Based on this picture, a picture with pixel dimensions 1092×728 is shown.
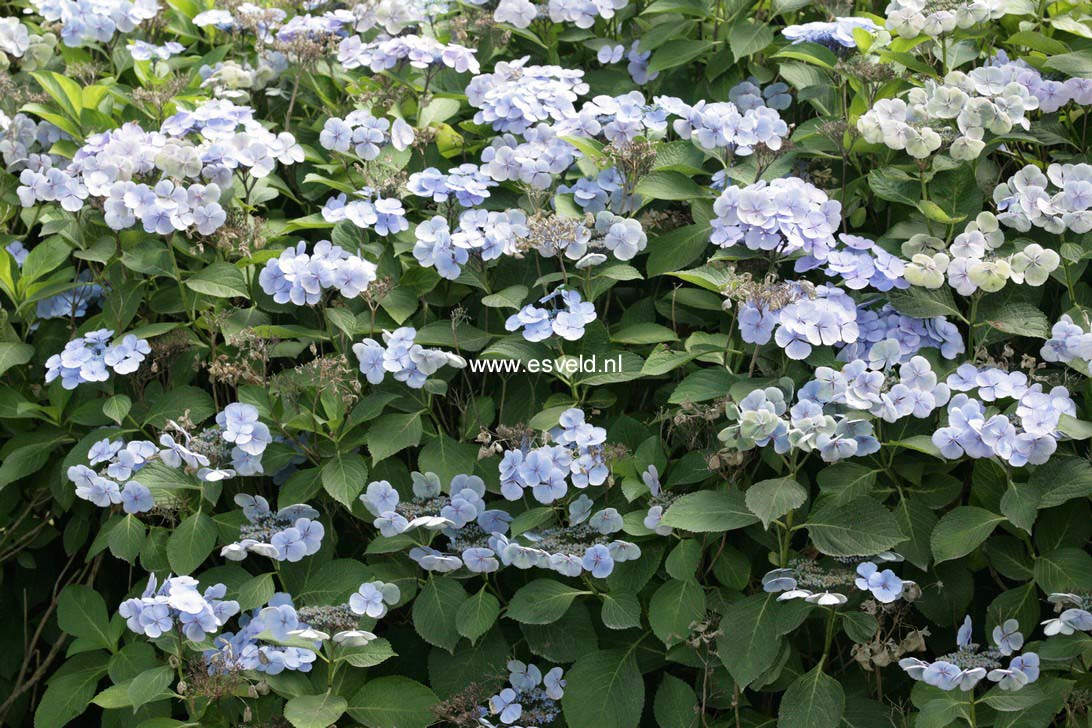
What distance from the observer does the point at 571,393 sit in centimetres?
241

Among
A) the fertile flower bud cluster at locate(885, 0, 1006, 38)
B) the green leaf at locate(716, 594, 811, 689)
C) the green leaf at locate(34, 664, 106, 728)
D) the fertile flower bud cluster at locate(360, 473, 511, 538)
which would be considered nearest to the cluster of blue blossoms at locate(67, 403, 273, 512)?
the fertile flower bud cluster at locate(360, 473, 511, 538)

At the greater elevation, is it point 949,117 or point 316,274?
point 949,117

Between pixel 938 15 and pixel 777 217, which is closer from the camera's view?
pixel 777 217

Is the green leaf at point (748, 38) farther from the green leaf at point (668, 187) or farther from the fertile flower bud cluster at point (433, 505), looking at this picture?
the fertile flower bud cluster at point (433, 505)

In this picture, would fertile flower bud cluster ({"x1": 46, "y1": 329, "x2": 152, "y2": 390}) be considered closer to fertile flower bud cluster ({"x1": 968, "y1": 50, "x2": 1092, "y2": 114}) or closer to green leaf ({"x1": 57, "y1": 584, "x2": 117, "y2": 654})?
green leaf ({"x1": 57, "y1": 584, "x2": 117, "y2": 654})

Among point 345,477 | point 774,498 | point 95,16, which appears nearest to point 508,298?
point 345,477

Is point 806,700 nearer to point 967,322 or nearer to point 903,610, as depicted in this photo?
point 903,610

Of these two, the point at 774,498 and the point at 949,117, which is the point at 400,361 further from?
the point at 949,117

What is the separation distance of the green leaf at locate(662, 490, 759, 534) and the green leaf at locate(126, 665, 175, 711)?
0.95m

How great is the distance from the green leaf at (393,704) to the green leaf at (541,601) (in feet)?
0.74

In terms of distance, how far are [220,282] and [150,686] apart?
0.84 metres

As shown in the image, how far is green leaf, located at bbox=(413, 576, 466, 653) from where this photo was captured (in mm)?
2215

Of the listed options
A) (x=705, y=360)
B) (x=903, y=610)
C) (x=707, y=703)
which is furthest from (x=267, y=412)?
(x=903, y=610)

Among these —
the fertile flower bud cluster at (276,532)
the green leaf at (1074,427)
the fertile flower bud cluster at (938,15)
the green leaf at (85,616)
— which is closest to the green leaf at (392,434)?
the fertile flower bud cluster at (276,532)
